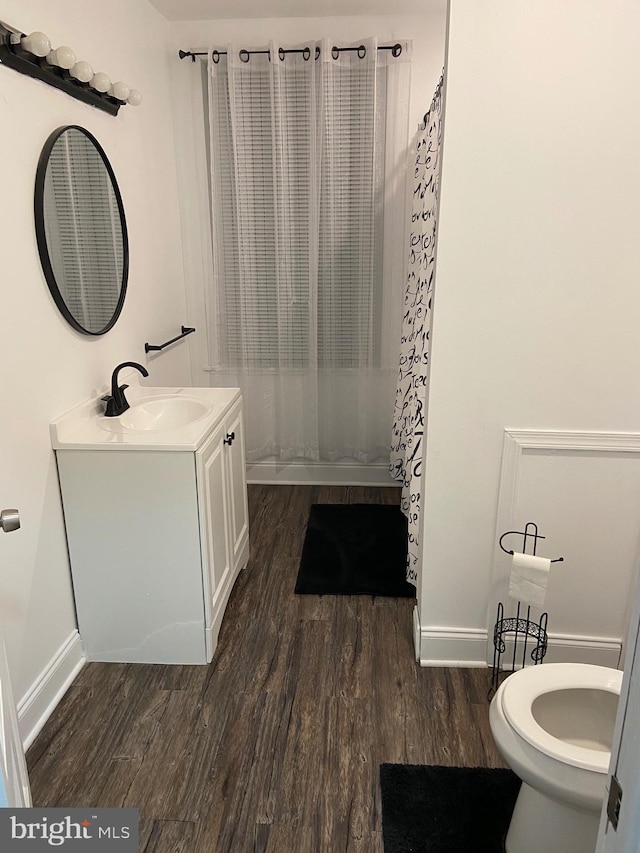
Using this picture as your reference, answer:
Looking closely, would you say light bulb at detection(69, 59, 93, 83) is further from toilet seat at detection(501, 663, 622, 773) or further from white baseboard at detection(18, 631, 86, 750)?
toilet seat at detection(501, 663, 622, 773)

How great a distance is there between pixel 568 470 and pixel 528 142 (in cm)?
101

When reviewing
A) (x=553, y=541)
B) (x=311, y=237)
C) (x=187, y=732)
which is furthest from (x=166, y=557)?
(x=311, y=237)

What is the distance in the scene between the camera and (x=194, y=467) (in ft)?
7.07

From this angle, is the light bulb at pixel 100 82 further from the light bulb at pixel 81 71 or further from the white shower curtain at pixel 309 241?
the white shower curtain at pixel 309 241

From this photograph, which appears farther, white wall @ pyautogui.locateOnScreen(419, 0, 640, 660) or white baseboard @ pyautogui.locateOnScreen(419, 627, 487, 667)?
white baseboard @ pyautogui.locateOnScreen(419, 627, 487, 667)

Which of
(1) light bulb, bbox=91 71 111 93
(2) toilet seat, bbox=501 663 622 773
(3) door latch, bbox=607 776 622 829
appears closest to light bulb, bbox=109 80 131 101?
(1) light bulb, bbox=91 71 111 93

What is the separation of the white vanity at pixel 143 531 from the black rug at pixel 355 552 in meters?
0.61

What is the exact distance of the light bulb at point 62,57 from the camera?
202cm

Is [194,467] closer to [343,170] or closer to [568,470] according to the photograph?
[568,470]

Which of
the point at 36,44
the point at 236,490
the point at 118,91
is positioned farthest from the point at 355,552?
the point at 36,44

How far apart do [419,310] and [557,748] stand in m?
1.72

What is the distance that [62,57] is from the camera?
2025 millimetres

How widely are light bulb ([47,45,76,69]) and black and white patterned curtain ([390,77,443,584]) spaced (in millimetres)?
1200

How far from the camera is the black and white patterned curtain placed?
243 cm
